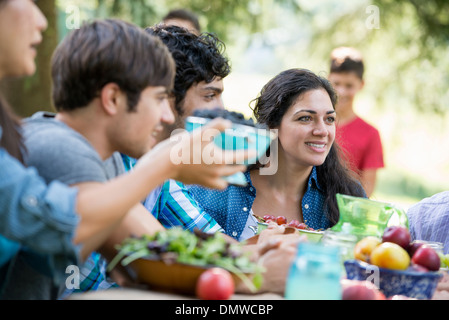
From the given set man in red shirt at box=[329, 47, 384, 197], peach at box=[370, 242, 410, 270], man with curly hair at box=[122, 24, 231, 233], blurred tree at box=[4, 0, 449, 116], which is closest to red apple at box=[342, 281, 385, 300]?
peach at box=[370, 242, 410, 270]

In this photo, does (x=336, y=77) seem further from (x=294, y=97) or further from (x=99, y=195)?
(x=99, y=195)

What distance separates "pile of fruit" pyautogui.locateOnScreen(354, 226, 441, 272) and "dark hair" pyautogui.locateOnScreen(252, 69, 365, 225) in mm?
1503

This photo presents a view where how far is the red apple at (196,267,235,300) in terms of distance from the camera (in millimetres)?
1913

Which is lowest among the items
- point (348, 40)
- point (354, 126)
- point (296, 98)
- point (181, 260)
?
point (181, 260)

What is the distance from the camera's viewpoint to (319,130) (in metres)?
3.88

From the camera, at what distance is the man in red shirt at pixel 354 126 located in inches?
237

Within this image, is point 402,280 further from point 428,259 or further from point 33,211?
point 33,211

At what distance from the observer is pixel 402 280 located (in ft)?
7.47

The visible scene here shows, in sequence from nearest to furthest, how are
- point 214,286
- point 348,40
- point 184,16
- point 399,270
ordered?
point 214,286 < point 399,270 < point 184,16 < point 348,40

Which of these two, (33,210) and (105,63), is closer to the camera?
(33,210)

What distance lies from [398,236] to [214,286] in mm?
878

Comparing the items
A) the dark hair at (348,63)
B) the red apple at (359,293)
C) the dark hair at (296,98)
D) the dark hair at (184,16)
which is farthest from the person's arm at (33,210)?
the dark hair at (348,63)

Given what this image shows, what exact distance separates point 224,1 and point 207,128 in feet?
21.1

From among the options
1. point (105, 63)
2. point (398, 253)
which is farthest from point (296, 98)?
point (105, 63)
